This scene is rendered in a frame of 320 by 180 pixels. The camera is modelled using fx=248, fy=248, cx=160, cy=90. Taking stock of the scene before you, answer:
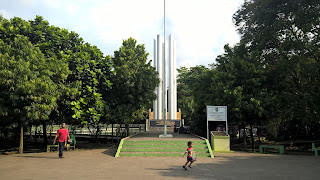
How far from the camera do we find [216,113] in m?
17.2

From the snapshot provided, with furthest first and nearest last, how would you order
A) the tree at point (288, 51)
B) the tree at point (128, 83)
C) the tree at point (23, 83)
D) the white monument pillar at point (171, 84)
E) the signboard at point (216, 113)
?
the white monument pillar at point (171, 84)
the tree at point (128, 83)
the signboard at point (216, 113)
the tree at point (288, 51)
the tree at point (23, 83)

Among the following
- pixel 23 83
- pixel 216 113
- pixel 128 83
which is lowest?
pixel 216 113

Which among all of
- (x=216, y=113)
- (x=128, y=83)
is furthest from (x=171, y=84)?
(x=216, y=113)

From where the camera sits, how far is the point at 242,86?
19.0 m

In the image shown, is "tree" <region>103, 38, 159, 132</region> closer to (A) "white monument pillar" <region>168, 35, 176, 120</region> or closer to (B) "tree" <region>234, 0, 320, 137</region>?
(B) "tree" <region>234, 0, 320, 137</region>

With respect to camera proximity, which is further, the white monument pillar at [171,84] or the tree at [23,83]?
the white monument pillar at [171,84]

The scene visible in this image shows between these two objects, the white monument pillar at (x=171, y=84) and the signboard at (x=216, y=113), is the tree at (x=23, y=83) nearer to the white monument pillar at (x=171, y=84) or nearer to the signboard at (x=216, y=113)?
the signboard at (x=216, y=113)

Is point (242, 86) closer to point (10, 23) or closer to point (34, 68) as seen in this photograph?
point (34, 68)

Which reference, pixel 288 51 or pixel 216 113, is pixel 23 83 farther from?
pixel 288 51

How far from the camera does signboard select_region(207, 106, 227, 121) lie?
17.2 m

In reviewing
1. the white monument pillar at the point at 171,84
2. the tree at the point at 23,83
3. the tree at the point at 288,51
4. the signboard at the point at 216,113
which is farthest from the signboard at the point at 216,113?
the white monument pillar at the point at 171,84

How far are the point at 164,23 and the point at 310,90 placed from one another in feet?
37.7

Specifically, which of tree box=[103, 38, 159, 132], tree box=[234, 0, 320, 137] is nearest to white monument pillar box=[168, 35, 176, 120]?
tree box=[103, 38, 159, 132]

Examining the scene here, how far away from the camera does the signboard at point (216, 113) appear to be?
17.2 meters
